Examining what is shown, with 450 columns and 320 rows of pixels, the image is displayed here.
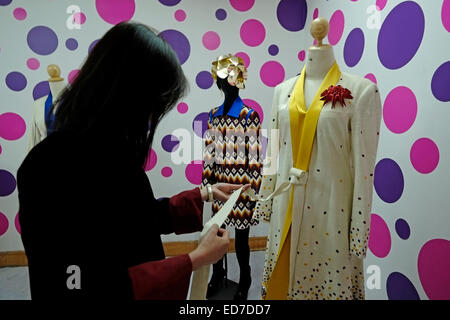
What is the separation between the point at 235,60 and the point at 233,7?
3.41 ft

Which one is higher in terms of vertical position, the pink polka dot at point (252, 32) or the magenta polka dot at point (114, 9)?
the magenta polka dot at point (114, 9)

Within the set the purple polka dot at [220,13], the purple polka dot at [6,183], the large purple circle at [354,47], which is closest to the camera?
the large purple circle at [354,47]

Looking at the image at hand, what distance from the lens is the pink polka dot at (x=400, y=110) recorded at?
1.56m

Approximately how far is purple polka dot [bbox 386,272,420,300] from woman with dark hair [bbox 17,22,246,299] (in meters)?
1.36

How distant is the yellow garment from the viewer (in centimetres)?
121

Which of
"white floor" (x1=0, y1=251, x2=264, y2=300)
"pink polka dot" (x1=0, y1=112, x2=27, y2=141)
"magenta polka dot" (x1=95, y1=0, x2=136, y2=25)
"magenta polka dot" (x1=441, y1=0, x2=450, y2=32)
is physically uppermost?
"magenta polka dot" (x1=95, y1=0, x2=136, y2=25)

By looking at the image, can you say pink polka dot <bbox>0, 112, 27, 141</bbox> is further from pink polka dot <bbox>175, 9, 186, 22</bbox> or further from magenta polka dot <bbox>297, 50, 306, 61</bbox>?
magenta polka dot <bbox>297, 50, 306, 61</bbox>

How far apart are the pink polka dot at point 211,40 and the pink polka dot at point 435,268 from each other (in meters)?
2.25

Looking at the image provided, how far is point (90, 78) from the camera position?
681 millimetres

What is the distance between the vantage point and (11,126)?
2.57m

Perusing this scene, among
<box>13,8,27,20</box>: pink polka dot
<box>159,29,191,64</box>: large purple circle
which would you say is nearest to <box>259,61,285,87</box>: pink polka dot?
<box>159,29,191,64</box>: large purple circle

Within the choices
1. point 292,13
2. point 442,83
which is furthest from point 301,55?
point 442,83

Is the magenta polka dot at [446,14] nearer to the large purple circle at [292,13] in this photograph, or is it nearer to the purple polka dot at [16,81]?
the large purple circle at [292,13]

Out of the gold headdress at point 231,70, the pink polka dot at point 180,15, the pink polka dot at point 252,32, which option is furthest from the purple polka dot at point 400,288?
the pink polka dot at point 180,15
